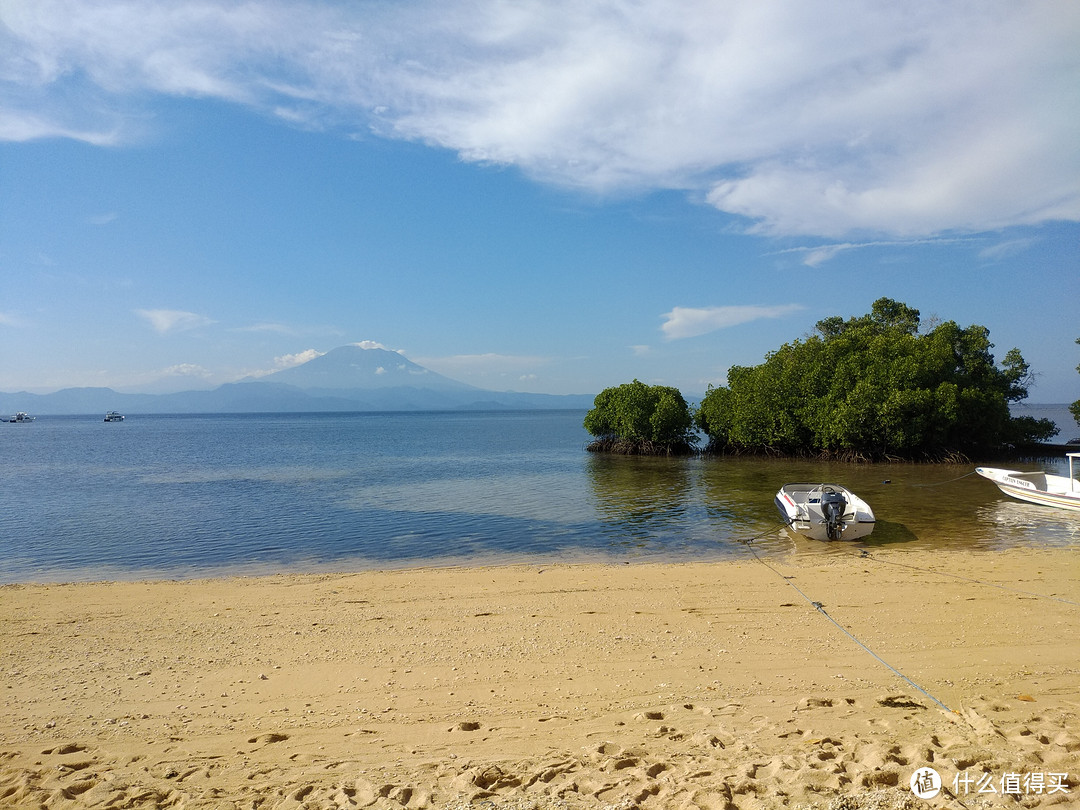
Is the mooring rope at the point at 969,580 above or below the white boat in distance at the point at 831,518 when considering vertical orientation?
below

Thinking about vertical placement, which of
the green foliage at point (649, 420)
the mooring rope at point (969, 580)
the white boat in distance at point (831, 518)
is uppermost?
the green foliage at point (649, 420)

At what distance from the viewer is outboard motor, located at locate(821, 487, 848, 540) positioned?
55.2ft

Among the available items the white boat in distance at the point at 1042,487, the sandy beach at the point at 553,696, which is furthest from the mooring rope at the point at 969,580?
the white boat in distance at the point at 1042,487

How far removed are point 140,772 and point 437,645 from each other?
4.02m

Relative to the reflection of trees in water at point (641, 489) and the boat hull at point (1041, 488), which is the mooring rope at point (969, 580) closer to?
the reflection of trees in water at point (641, 489)

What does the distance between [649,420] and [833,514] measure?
3376 centimetres

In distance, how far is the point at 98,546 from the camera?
1859 centimetres

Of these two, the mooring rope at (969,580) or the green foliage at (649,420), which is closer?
the mooring rope at (969,580)

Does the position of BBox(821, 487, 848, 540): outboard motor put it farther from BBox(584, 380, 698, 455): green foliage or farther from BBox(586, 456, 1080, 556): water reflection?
BBox(584, 380, 698, 455): green foliage

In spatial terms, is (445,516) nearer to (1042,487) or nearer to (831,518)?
(831,518)

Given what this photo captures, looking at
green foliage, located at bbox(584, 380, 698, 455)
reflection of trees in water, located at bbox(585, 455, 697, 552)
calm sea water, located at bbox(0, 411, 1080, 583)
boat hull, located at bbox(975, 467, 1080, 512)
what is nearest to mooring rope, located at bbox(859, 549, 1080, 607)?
calm sea water, located at bbox(0, 411, 1080, 583)

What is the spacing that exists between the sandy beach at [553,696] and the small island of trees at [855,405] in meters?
30.1

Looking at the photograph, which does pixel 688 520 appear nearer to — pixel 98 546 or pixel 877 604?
pixel 877 604

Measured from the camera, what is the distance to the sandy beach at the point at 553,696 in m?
5.04
